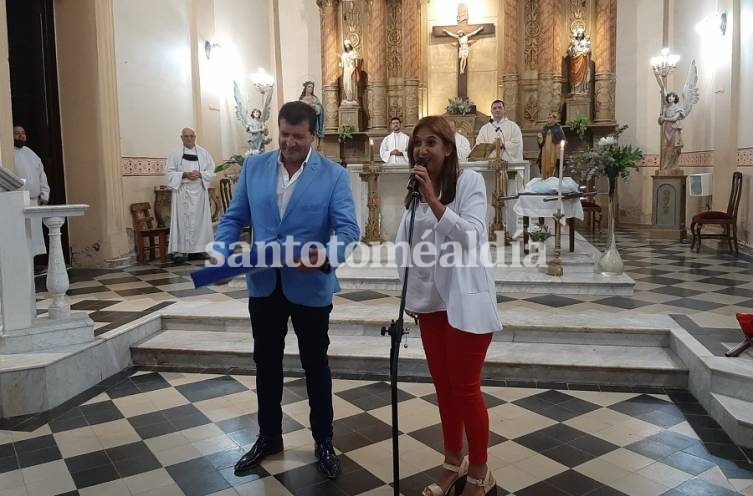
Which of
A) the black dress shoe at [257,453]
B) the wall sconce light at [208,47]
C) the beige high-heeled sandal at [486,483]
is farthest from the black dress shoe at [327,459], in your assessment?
the wall sconce light at [208,47]

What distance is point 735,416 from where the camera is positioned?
3238 mm

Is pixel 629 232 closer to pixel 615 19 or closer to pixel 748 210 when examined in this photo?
pixel 748 210

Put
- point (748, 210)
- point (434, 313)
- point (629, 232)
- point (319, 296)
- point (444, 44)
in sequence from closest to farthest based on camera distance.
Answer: point (434, 313) → point (319, 296) → point (748, 210) → point (629, 232) → point (444, 44)

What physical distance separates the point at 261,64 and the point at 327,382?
11.5 m

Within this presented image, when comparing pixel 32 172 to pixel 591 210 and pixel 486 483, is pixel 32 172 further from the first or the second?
pixel 591 210

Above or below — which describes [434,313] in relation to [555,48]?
below

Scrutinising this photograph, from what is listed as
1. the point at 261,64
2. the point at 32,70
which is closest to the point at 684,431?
the point at 32,70

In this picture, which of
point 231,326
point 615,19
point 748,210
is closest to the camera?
point 231,326

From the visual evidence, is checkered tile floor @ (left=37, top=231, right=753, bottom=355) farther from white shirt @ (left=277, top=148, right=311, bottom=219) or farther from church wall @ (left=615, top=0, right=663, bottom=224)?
church wall @ (left=615, top=0, right=663, bottom=224)

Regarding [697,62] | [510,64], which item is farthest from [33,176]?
[697,62]

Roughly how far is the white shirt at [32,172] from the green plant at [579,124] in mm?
9073

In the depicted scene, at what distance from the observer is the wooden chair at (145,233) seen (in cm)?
866

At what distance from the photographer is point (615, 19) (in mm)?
12461

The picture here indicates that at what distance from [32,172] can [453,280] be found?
21.9ft
